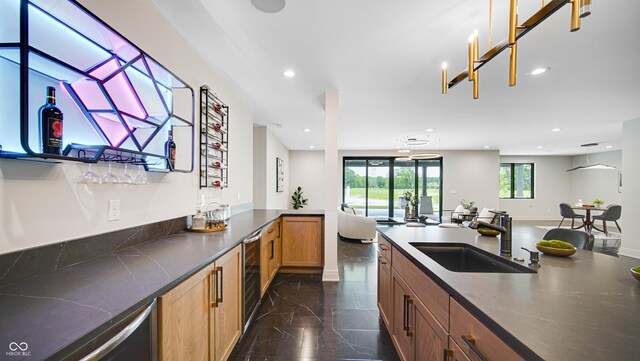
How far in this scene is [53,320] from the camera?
75 cm

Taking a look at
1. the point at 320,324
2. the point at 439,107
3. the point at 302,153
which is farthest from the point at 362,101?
the point at 302,153

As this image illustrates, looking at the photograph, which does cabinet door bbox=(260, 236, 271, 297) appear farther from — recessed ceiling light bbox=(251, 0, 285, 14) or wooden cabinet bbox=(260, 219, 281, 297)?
recessed ceiling light bbox=(251, 0, 285, 14)

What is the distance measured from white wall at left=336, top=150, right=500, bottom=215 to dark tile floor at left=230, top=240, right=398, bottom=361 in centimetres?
601

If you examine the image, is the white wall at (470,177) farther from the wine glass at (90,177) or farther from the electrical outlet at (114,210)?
the wine glass at (90,177)

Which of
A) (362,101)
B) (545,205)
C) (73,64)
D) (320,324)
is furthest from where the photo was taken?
(545,205)

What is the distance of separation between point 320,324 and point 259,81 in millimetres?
2800

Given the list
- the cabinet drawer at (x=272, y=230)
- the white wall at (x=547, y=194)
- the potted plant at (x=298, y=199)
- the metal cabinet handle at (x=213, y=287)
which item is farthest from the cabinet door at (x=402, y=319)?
the white wall at (x=547, y=194)

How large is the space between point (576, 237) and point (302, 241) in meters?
2.91

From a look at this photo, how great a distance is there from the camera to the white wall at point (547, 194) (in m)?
9.77

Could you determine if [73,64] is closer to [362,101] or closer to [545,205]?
[362,101]

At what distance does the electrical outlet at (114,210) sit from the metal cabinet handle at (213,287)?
0.64 m

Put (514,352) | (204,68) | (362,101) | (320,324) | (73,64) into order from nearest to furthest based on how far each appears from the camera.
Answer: (514,352), (73,64), (320,324), (204,68), (362,101)

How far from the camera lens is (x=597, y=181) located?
8.93 meters
